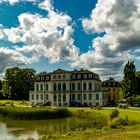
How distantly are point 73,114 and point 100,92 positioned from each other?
19659 mm

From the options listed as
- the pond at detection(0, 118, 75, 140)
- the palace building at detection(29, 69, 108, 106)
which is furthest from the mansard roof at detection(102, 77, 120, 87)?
the pond at detection(0, 118, 75, 140)

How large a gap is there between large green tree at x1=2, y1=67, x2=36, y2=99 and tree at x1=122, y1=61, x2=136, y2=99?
3918 cm

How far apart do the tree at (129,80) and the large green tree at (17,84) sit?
39.2 m

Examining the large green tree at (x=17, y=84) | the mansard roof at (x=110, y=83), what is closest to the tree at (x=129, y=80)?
the mansard roof at (x=110, y=83)

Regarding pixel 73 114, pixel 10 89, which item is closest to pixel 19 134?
pixel 73 114

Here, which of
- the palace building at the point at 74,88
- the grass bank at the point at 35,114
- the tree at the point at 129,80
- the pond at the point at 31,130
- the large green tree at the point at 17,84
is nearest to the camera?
the pond at the point at 31,130

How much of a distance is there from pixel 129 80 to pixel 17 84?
4163 cm

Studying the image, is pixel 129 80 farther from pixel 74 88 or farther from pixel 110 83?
pixel 110 83

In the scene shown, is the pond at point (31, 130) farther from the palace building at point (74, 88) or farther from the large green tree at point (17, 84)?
the large green tree at point (17, 84)

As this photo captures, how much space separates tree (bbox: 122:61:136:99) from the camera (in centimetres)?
6550

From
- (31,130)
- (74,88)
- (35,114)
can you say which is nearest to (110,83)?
(74,88)

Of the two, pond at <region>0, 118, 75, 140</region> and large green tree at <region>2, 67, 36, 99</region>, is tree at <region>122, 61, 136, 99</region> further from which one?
large green tree at <region>2, 67, 36, 99</region>

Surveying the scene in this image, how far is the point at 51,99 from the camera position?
72.2 metres

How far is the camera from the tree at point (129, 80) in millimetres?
65500
